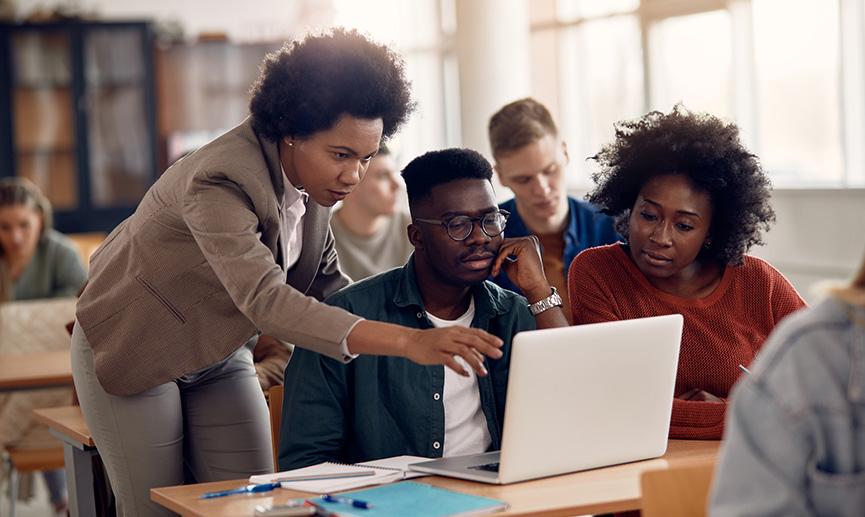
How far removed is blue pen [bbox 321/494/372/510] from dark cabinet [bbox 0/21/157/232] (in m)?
7.68

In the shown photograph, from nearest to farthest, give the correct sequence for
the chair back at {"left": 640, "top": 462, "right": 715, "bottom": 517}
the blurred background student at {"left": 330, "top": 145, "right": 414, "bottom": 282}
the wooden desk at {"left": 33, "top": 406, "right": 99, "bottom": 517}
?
the chair back at {"left": 640, "top": 462, "right": 715, "bottom": 517}, the wooden desk at {"left": 33, "top": 406, "right": 99, "bottom": 517}, the blurred background student at {"left": 330, "top": 145, "right": 414, "bottom": 282}

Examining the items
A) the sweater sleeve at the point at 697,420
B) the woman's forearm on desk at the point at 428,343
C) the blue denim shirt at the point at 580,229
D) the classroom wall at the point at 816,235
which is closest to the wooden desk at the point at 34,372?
the blue denim shirt at the point at 580,229

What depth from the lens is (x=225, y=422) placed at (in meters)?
2.61

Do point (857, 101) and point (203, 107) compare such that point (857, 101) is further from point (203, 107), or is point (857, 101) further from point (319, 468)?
point (203, 107)

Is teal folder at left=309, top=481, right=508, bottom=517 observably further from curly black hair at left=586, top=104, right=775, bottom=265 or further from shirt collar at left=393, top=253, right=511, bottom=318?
curly black hair at left=586, top=104, right=775, bottom=265

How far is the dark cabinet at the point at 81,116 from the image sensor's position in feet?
29.3

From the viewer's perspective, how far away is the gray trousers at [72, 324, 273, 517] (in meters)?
2.50

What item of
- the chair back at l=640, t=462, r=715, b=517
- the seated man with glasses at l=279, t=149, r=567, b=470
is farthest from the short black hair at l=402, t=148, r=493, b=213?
the chair back at l=640, t=462, r=715, b=517

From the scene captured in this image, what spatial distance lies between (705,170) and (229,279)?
1142mm

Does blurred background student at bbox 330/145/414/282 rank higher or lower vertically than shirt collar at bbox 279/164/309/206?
lower

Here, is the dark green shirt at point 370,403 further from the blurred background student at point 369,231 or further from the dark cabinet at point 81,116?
the dark cabinet at point 81,116

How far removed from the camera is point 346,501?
183 centimetres

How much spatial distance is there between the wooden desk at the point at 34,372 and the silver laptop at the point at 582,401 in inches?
80.9

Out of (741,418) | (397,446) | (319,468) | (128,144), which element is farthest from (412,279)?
(128,144)
